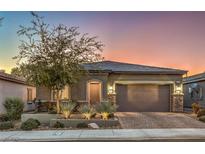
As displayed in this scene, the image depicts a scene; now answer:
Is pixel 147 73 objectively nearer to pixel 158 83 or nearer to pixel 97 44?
pixel 158 83

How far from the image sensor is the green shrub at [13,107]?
19.3m

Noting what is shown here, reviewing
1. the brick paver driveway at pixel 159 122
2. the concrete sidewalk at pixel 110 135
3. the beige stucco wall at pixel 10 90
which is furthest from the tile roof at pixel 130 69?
the concrete sidewalk at pixel 110 135

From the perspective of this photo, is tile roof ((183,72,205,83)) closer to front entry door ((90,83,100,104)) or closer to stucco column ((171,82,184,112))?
stucco column ((171,82,184,112))

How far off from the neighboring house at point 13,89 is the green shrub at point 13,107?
Result: 289mm

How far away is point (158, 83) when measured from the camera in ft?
76.0

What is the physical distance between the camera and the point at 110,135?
13422 mm

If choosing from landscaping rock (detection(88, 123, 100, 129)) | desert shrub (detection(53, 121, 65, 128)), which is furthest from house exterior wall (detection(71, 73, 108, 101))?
landscaping rock (detection(88, 123, 100, 129))

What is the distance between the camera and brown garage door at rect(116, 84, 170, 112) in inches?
906

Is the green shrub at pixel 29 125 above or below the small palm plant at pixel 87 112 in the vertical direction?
below

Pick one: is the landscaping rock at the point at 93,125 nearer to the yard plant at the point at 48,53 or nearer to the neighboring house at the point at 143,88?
the yard plant at the point at 48,53

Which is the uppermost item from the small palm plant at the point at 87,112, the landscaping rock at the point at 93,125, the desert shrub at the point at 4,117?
the small palm plant at the point at 87,112

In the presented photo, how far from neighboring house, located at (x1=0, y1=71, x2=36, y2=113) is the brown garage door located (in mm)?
6632

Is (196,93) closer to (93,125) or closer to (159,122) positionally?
(159,122)
